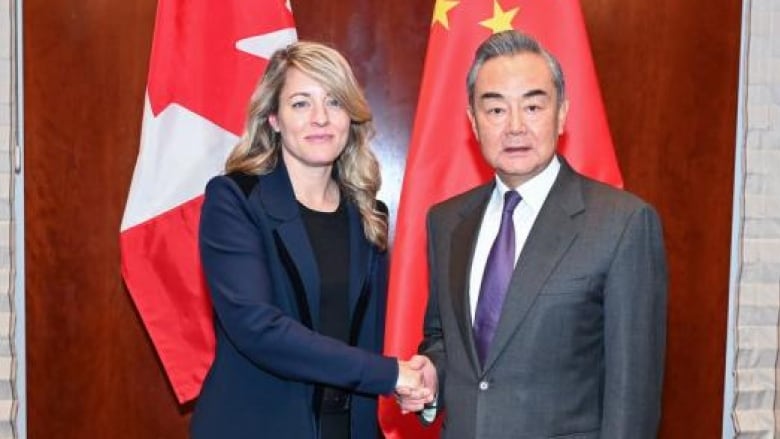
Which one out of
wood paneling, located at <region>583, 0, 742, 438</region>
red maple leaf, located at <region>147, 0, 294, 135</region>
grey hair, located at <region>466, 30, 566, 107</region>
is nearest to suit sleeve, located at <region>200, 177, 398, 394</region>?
grey hair, located at <region>466, 30, 566, 107</region>

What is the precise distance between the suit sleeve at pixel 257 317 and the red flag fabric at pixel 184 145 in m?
0.74

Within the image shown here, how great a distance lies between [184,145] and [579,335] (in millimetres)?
1525

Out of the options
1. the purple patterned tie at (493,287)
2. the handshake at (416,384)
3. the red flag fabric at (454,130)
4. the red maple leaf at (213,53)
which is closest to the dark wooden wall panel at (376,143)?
the red maple leaf at (213,53)

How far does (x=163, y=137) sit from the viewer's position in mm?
2852

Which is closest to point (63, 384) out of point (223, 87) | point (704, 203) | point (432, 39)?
point (223, 87)

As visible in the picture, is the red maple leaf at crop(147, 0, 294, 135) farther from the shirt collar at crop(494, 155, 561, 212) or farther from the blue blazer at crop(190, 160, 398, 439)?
the shirt collar at crop(494, 155, 561, 212)

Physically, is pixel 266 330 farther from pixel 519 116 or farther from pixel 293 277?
pixel 519 116

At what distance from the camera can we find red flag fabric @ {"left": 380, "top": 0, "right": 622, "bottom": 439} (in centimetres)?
274

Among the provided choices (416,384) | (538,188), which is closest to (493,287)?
(538,188)

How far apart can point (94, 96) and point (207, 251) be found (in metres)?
1.21

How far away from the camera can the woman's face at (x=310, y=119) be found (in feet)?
7.11

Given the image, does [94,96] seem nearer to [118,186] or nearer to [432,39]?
[118,186]

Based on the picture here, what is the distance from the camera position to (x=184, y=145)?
2.85 meters

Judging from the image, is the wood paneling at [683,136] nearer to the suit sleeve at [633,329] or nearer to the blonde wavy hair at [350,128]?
the blonde wavy hair at [350,128]
